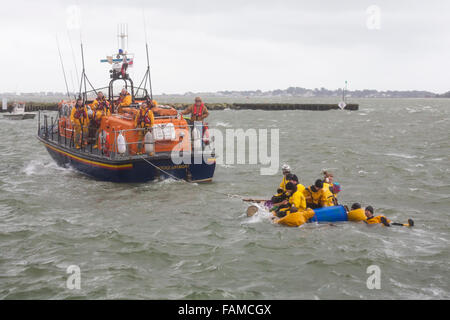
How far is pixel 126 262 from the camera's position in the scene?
8.78 meters

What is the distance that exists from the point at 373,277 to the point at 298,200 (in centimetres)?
284

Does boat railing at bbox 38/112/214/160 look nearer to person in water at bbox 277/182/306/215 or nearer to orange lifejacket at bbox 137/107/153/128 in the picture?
orange lifejacket at bbox 137/107/153/128

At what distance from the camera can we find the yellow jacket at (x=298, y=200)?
10664 millimetres

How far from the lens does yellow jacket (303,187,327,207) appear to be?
36.3ft

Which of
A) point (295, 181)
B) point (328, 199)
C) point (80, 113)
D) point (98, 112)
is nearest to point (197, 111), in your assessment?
point (98, 112)

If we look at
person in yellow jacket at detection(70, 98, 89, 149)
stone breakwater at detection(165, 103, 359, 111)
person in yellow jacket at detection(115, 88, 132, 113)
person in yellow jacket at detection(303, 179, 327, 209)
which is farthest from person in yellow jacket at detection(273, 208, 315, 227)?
stone breakwater at detection(165, 103, 359, 111)

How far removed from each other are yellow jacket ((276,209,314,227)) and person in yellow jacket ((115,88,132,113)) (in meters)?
8.00

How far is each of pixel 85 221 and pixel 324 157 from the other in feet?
46.2

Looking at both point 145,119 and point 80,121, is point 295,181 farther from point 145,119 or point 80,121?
point 80,121

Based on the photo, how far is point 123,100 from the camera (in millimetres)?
16578

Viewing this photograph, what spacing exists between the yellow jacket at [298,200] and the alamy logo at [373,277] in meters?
2.40
